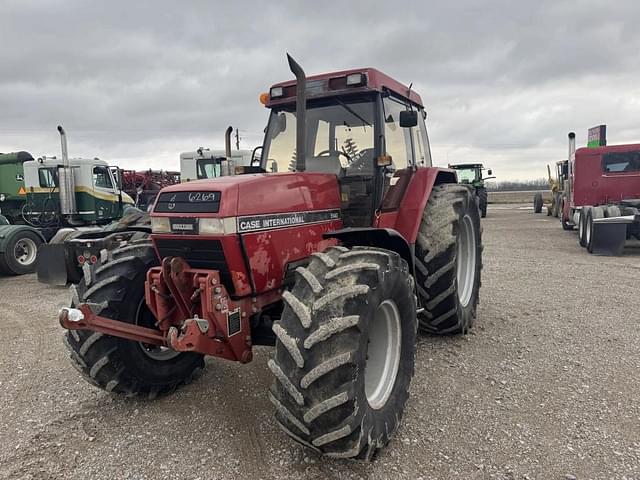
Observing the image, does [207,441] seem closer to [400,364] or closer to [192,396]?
[192,396]

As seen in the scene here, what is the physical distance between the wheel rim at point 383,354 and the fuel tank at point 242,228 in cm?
71

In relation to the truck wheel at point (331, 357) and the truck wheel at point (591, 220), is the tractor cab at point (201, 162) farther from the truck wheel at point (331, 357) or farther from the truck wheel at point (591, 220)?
the truck wheel at point (331, 357)

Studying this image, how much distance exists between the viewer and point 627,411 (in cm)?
335

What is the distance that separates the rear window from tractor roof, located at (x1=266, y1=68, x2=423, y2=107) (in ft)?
34.0

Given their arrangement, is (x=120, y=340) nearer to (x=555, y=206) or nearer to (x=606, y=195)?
(x=606, y=195)

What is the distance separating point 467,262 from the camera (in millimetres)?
5422

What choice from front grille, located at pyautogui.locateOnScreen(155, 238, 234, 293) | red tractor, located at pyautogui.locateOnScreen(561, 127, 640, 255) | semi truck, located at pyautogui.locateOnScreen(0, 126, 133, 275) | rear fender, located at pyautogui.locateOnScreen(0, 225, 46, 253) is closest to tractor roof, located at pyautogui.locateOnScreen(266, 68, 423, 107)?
front grille, located at pyautogui.locateOnScreen(155, 238, 234, 293)

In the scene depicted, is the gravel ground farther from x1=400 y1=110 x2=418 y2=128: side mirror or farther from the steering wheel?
x1=400 y1=110 x2=418 y2=128: side mirror

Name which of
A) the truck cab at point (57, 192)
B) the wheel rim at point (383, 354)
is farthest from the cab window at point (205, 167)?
the wheel rim at point (383, 354)

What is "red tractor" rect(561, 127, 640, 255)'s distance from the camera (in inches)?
409

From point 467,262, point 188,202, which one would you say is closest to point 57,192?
point 467,262

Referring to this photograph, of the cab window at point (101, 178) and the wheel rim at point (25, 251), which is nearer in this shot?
the wheel rim at point (25, 251)

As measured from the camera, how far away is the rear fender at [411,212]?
4.11m

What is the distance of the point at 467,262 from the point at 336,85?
2555 mm
